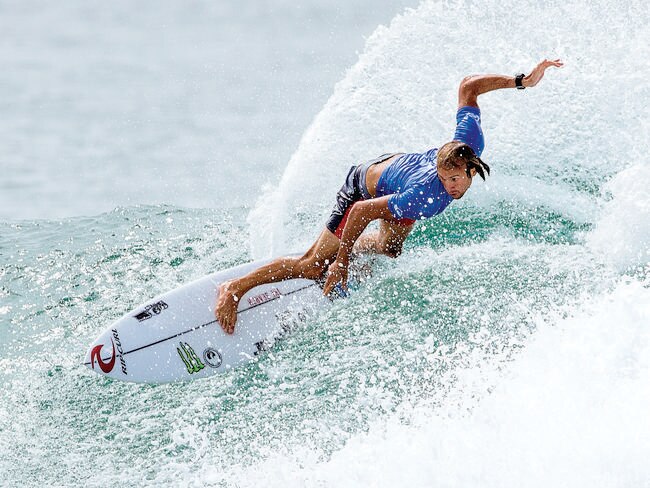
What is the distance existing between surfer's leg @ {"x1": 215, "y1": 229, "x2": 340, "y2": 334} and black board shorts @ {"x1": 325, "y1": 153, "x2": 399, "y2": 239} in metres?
0.07

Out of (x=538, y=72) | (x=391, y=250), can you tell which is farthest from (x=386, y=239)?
(x=538, y=72)

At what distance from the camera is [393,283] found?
230 inches

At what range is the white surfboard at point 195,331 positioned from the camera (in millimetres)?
5523

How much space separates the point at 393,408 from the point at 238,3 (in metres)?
12.6

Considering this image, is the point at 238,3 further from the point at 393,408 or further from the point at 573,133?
the point at 393,408

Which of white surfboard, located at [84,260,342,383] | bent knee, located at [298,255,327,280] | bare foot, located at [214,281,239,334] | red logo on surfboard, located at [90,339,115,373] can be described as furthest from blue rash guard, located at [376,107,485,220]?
red logo on surfboard, located at [90,339,115,373]

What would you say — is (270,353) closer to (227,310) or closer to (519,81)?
(227,310)

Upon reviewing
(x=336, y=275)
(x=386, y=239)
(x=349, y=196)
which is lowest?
(x=336, y=275)

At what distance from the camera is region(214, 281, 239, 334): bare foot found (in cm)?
577

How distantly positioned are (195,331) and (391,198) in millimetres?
1663

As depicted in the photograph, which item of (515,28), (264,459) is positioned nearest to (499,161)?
(515,28)

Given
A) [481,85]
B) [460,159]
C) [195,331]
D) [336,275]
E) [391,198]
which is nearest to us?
[460,159]

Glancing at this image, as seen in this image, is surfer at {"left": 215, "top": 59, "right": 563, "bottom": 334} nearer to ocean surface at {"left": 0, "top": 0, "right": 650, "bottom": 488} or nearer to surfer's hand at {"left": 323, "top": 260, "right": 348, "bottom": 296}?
surfer's hand at {"left": 323, "top": 260, "right": 348, "bottom": 296}

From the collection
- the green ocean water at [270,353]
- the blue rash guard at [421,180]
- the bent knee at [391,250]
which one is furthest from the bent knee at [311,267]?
the blue rash guard at [421,180]
